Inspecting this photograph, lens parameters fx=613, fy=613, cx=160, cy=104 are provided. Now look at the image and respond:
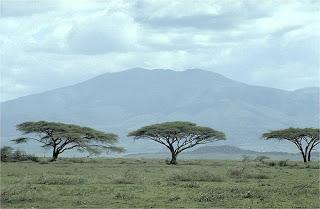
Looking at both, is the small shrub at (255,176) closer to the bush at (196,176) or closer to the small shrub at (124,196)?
the bush at (196,176)

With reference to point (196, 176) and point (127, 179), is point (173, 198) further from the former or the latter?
point (196, 176)

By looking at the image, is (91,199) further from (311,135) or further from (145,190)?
(311,135)

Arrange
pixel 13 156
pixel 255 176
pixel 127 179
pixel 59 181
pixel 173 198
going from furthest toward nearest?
pixel 13 156 → pixel 255 176 → pixel 127 179 → pixel 59 181 → pixel 173 198

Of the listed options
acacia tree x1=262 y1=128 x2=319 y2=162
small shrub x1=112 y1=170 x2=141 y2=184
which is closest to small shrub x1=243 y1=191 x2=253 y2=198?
small shrub x1=112 y1=170 x2=141 y2=184

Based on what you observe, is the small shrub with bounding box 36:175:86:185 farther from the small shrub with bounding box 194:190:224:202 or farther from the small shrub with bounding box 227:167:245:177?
the small shrub with bounding box 227:167:245:177

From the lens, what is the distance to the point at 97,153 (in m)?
72.4

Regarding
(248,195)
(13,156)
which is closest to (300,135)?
(13,156)

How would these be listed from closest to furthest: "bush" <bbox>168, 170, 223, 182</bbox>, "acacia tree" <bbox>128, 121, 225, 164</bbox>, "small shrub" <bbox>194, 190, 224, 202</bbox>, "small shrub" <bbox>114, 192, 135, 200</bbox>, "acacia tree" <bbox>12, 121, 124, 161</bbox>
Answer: "small shrub" <bbox>194, 190, 224, 202</bbox> → "small shrub" <bbox>114, 192, 135, 200</bbox> → "bush" <bbox>168, 170, 223, 182</bbox> → "acacia tree" <bbox>12, 121, 124, 161</bbox> → "acacia tree" <bbox>128, 121, 225, 164</bbox>

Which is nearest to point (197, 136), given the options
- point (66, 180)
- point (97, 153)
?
point (97, 153)

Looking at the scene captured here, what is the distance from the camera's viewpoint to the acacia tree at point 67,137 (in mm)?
69062

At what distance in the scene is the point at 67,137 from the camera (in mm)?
68562

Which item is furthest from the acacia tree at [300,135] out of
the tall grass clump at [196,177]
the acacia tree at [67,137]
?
the tall grass clump at [196,177]

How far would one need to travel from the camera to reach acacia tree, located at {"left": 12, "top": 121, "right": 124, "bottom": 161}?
69062mm

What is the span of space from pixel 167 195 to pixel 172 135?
4739 cm
